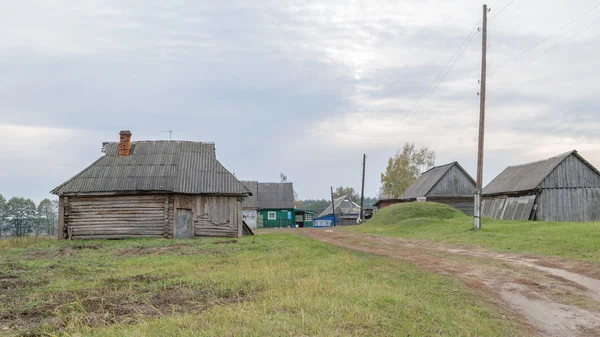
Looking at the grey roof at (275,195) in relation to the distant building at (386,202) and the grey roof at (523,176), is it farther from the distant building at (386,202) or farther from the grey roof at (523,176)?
the grey roof at (523,176)

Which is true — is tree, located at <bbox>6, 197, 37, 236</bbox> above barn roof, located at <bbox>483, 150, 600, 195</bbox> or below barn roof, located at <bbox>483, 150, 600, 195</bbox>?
below

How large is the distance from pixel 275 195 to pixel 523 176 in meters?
37.4

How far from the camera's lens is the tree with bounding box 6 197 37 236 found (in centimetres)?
9369

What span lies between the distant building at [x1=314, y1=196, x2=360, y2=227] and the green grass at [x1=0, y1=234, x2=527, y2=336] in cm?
6284

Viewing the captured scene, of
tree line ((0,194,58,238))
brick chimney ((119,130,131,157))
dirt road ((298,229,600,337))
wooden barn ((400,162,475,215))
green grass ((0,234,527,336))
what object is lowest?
tree line ((0,194,58,238))

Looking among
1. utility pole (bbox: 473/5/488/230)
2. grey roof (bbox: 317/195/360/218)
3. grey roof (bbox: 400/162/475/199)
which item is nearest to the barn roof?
grey roof (bbox: 400/162/475/199)

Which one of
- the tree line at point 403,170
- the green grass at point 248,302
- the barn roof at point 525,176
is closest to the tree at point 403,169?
the tree line at point 403,170

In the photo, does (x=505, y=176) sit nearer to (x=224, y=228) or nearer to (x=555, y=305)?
(x=224, y=228)

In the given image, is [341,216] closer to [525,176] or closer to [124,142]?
[525,176]

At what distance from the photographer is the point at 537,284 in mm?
10062

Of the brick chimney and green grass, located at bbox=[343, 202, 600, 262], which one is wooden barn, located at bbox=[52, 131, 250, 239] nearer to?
the brick chimney

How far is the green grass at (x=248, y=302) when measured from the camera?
588 centimetres

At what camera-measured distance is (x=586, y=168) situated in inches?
1273

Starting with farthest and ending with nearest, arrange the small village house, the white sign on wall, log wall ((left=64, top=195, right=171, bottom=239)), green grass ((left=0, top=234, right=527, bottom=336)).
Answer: the white sign on wall
the small village house
log wall ((left=64, top=195, right=171, bottom=239))
green grass ((left=0, top=234, right=527, bottom=336))
